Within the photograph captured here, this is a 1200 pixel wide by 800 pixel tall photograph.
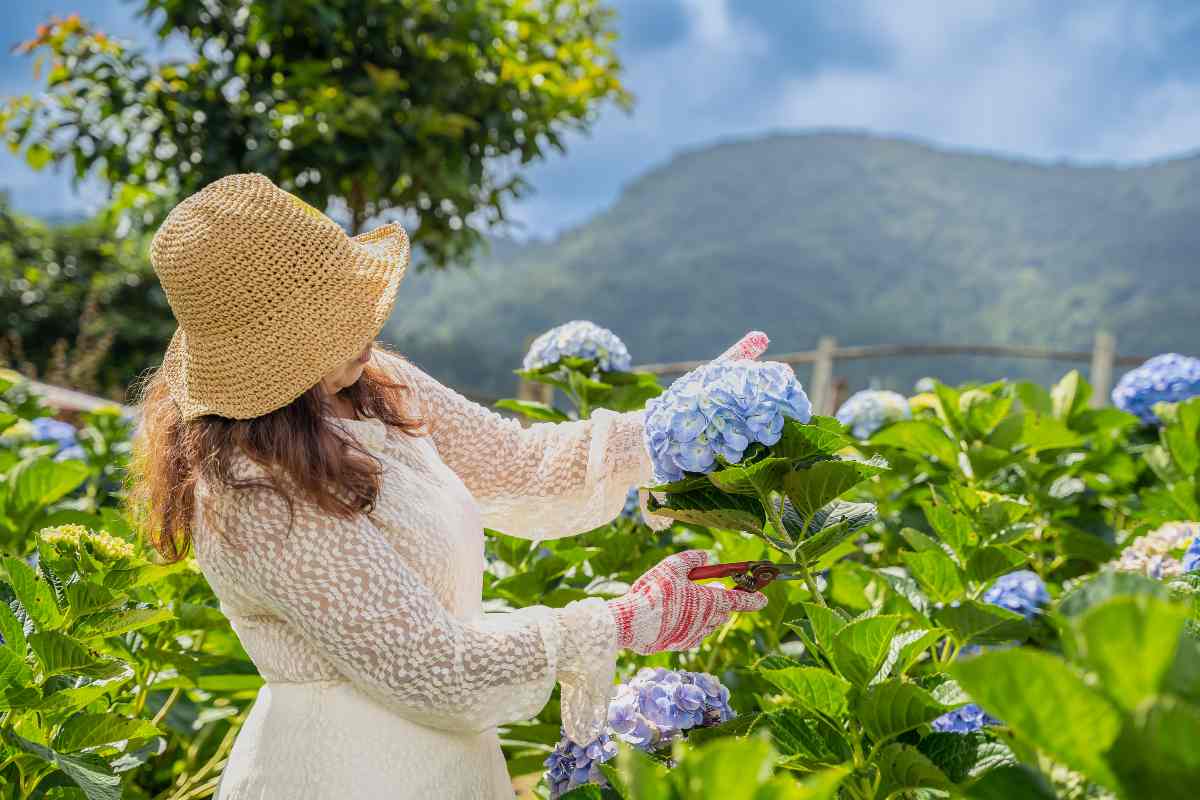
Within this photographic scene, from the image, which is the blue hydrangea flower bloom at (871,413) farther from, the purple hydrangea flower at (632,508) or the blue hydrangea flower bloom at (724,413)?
the blue hydrangea flower bloom at (724,413)

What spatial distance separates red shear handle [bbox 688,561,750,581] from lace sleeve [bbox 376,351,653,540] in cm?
31

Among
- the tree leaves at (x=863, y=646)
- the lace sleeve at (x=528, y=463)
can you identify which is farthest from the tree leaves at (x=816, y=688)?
the lace sleeve at (x=528, y=463)

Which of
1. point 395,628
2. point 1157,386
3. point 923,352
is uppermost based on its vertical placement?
point 923,352

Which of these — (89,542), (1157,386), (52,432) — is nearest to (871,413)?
(1157,386)

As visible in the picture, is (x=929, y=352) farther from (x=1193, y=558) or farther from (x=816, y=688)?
(x=816, y=688)

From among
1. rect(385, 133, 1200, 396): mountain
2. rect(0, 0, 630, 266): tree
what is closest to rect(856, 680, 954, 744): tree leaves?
rect(0, 0, 630, 266): tree

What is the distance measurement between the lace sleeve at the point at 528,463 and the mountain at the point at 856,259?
130ft

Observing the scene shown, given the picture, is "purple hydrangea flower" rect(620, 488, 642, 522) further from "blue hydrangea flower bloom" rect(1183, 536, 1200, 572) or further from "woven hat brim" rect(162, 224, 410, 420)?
"blue hydrangea flower bloom" rect(1183, 536, 1200, 572)

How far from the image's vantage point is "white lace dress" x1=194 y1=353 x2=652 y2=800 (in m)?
1.19

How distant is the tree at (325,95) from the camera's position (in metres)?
5.71

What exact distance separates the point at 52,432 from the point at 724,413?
2472 mm

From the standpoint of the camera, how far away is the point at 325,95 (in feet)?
18.1

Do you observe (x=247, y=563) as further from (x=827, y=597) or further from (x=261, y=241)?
(x=827, y=597)

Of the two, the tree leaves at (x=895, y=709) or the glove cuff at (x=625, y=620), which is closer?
the tree leaves at (x=895, y=709)
